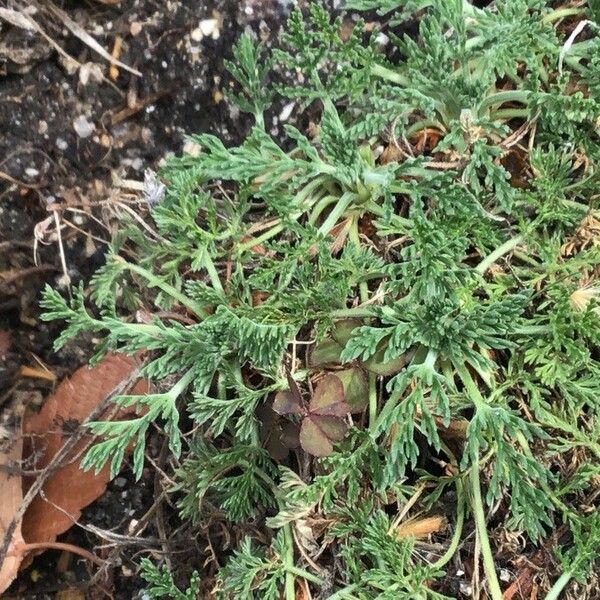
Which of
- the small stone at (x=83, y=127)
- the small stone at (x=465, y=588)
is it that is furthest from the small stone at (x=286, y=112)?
the small stone at (x=465, y=588)

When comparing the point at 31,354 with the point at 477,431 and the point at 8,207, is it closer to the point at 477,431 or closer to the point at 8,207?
the point at 8,207

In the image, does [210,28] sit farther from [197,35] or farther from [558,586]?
[558,586]

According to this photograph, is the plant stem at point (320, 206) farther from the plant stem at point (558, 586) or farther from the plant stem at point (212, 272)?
the plant stem at point (558, 586)

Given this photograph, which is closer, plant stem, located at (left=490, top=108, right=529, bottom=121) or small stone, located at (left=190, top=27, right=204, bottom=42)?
plant stem, located at (left=490, top=108, right=529, bottom=121)

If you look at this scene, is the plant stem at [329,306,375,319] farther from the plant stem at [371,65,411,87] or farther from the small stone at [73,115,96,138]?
the small stone at [73,115,96,138]

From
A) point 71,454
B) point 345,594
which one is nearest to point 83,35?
point 71,454

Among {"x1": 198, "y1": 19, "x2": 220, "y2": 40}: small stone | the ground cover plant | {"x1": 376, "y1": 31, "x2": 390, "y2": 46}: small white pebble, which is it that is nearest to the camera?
the ground cover plant

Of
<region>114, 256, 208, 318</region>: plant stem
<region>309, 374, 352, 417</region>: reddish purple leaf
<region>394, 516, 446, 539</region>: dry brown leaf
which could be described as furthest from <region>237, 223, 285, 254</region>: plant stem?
<region>394, 516, 446, 539</region>: dry brown leaf
